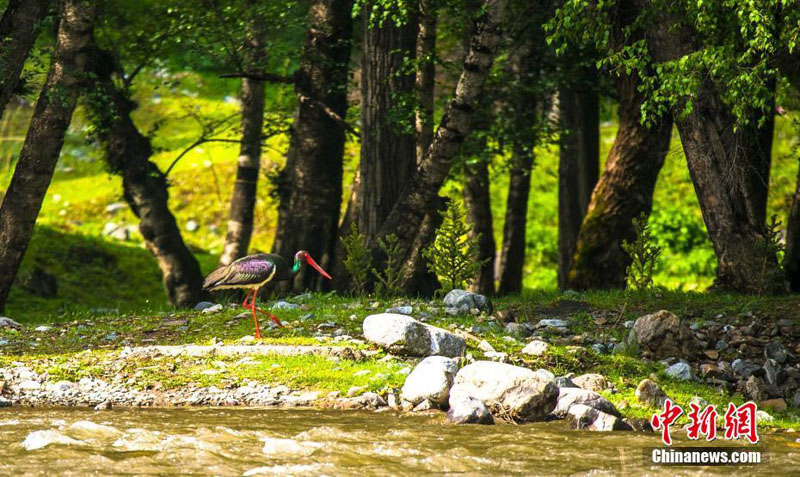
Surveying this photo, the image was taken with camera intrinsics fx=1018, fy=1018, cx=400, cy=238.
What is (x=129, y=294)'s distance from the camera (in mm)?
23234

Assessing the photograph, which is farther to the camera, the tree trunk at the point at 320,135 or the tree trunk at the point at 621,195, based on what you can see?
the tree trunk at the point at 320,135

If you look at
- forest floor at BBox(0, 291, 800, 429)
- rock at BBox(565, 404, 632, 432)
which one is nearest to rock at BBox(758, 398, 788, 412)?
forest floor at BBox(0, 291, 800, 429)

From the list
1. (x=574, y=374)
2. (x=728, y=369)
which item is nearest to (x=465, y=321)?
(x=574, y=374)

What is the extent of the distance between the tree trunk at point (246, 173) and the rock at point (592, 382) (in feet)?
36.5

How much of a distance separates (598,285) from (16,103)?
13468 millimetres

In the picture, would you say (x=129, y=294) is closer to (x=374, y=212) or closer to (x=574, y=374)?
(x=374, y=212)

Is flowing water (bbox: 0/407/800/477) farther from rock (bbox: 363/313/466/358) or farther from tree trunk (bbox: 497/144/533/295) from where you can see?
tree trunk (bbox: 497/144/533/295)

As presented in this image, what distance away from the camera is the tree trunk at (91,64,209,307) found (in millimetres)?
18797

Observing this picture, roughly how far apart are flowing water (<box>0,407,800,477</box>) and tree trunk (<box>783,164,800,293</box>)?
7.00 meters

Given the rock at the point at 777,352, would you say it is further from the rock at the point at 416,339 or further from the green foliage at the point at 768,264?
the rock at the point at 416,339

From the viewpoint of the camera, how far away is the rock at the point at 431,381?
365 inches

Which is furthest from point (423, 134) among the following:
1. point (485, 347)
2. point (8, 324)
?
point (8, 324)

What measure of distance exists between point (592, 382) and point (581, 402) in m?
0.93

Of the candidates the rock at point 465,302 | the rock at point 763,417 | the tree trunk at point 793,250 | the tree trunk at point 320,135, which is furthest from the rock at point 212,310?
the tree trunk at point 793,250
